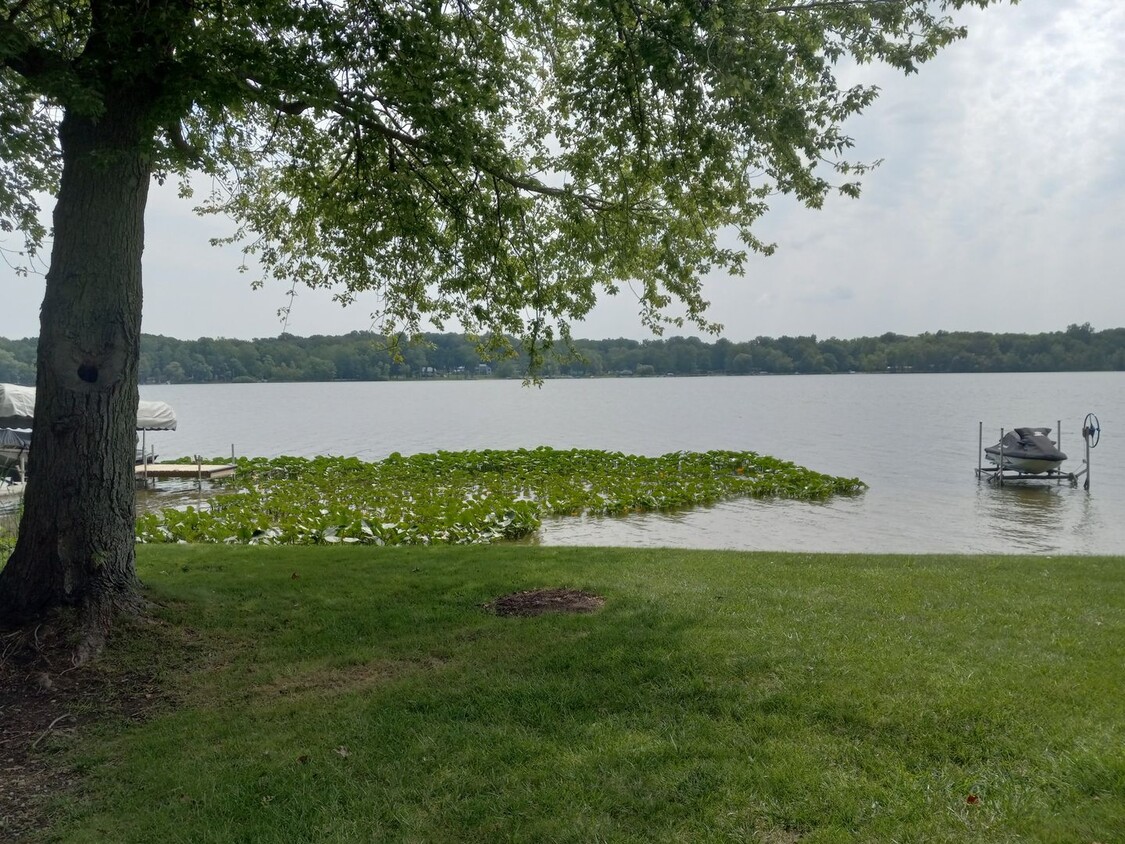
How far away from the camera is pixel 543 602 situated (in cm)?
748

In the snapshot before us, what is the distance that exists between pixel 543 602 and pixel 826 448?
Answer: 1254 inches

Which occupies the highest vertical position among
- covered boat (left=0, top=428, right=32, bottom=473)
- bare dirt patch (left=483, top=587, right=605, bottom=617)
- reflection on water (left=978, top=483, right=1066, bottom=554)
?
covered boat (left=0, top=428, right=32, bottom=473)

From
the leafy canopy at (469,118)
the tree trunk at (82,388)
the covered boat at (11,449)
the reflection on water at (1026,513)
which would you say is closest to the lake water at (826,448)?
the reflection on water at (1026,513)

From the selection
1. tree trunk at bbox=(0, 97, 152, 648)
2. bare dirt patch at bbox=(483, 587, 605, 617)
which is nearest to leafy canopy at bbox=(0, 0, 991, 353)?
tree trunk at bbox=(0, 97, 152, 648)

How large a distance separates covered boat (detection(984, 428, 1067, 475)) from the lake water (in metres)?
0.68

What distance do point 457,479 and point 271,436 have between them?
28.1 meters

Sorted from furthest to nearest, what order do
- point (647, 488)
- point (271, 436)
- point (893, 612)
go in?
point (271, 436), point (647, 488), point (893, 612)

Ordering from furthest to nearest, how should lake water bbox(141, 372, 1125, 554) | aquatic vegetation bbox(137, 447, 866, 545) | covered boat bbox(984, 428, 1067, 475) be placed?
covered boat bbox(984, 428, 1067, 475), lake water bbox(141, 372, 1125, 554), aquatic vegetation bbox(137, 447, 866, 545)

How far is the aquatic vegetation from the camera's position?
527 inches

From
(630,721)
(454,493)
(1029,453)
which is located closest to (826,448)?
(1029,453)

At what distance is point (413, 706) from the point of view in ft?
17.1

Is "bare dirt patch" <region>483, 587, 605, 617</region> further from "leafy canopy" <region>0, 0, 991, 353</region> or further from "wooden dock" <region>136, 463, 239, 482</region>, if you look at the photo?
"wooden dock" <region>136, 463, 239, 482</region>

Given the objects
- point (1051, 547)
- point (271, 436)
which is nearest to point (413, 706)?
point (1051, 547)

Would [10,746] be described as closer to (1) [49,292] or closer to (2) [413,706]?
(2) [413,706]
